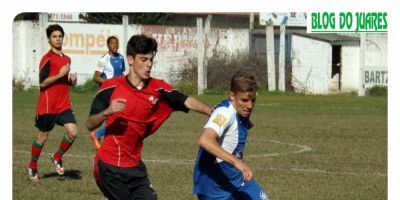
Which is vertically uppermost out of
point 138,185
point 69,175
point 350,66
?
point 350,66

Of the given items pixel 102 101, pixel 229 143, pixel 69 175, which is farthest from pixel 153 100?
pixel 69 175

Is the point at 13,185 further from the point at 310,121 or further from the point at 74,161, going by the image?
the point at 310,121

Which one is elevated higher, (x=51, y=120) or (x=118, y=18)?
(x=118, y=18)

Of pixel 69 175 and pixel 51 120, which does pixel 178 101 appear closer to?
pixel 69 175

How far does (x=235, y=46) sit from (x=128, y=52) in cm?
2903

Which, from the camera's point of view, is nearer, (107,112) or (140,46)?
(107,112)

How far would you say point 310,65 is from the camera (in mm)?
35688

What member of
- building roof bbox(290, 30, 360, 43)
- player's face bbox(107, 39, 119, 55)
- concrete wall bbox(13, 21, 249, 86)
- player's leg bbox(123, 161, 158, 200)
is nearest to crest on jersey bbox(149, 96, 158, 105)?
player's leg bbox(123, 161, 158, 200)

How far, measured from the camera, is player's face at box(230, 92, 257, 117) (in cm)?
729

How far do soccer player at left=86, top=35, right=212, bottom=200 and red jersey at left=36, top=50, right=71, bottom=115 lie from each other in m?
4.81

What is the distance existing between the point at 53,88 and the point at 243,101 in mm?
5787

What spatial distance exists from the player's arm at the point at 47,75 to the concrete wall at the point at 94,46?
21297mm

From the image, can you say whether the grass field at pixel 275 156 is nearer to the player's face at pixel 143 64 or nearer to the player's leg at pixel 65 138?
the player's leg at pixel 65 138
